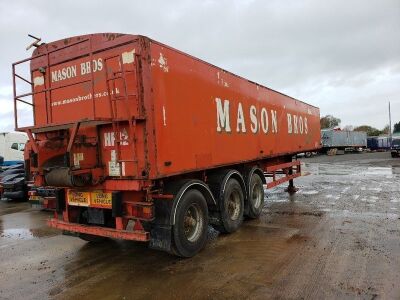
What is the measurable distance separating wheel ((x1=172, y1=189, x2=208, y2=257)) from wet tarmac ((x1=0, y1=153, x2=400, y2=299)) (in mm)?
203

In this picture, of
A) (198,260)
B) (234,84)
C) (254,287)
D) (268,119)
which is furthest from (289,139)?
(254,287)

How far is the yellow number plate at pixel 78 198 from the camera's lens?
5889 mm

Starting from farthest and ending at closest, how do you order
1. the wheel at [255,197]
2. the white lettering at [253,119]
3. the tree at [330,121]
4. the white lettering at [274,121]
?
the tree at [330,121] → the white lettering at [274,121] → the white lettering at [253,119] → the wheel at [255,197]

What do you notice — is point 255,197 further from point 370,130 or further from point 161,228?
point 370,130

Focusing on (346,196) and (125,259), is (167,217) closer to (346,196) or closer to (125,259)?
(125,259)

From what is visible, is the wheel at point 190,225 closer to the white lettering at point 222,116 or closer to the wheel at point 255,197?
the white lettering at point 222,116

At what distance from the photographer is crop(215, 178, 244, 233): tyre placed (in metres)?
7.09

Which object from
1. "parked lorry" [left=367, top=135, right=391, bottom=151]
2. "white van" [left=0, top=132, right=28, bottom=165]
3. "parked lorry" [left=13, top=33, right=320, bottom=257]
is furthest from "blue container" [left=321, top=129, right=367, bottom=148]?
"parked lorry" [left=13, top=33, right=320, bottom=257]

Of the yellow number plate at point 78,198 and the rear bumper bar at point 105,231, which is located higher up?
the yellow number plate at point 78,198

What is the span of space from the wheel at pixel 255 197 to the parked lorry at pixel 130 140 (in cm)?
130

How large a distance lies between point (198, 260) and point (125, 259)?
120 cm

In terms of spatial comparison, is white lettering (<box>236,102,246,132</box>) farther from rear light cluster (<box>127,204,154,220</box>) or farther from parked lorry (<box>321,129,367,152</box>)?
parked lorry (<box>321,129,367,152</box>)

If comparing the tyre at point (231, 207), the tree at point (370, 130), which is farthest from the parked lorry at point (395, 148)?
the tree at point (370, 130)

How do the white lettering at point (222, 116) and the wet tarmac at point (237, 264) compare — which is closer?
the wet tarmac at point (237, 264)
